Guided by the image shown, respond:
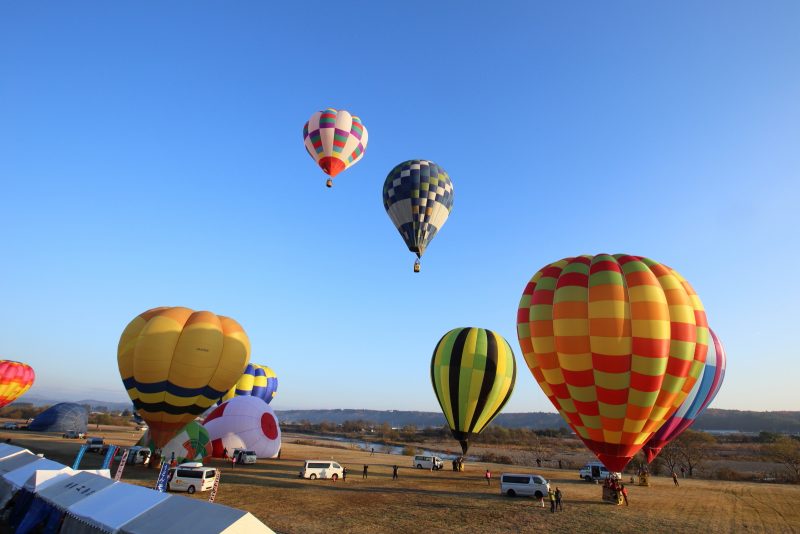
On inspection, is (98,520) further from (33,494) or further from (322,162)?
(322,162)

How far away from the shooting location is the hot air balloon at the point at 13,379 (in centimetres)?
4097

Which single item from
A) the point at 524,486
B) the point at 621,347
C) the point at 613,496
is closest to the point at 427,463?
the point at 524,486

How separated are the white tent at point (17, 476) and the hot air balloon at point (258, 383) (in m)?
27.2

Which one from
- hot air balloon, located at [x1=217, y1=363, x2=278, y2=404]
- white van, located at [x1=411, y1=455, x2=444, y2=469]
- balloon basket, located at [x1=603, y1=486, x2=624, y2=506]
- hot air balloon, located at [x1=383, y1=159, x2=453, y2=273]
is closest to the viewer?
balloon basket, located at [x1=603, y1=486, x2=624, y2=506]

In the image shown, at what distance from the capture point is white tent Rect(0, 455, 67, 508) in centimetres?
1237

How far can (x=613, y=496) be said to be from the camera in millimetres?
19219

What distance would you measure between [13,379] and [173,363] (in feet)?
116

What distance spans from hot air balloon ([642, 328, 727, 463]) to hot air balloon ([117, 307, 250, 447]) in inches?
850

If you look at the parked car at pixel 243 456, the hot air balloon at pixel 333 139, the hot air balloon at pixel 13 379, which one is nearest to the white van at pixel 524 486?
the parked car at pixel 243 456

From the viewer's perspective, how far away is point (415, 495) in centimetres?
1998

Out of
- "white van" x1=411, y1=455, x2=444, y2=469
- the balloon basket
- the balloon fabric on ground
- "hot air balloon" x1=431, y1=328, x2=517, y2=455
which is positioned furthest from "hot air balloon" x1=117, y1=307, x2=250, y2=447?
the balloon basket

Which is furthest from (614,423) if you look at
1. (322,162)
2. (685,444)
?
(685,444)

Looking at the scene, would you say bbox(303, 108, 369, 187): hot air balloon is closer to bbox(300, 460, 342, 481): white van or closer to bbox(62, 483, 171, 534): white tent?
bbox(300, 460, 342, 481): white van

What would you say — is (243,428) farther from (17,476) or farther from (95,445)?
(17,476)
